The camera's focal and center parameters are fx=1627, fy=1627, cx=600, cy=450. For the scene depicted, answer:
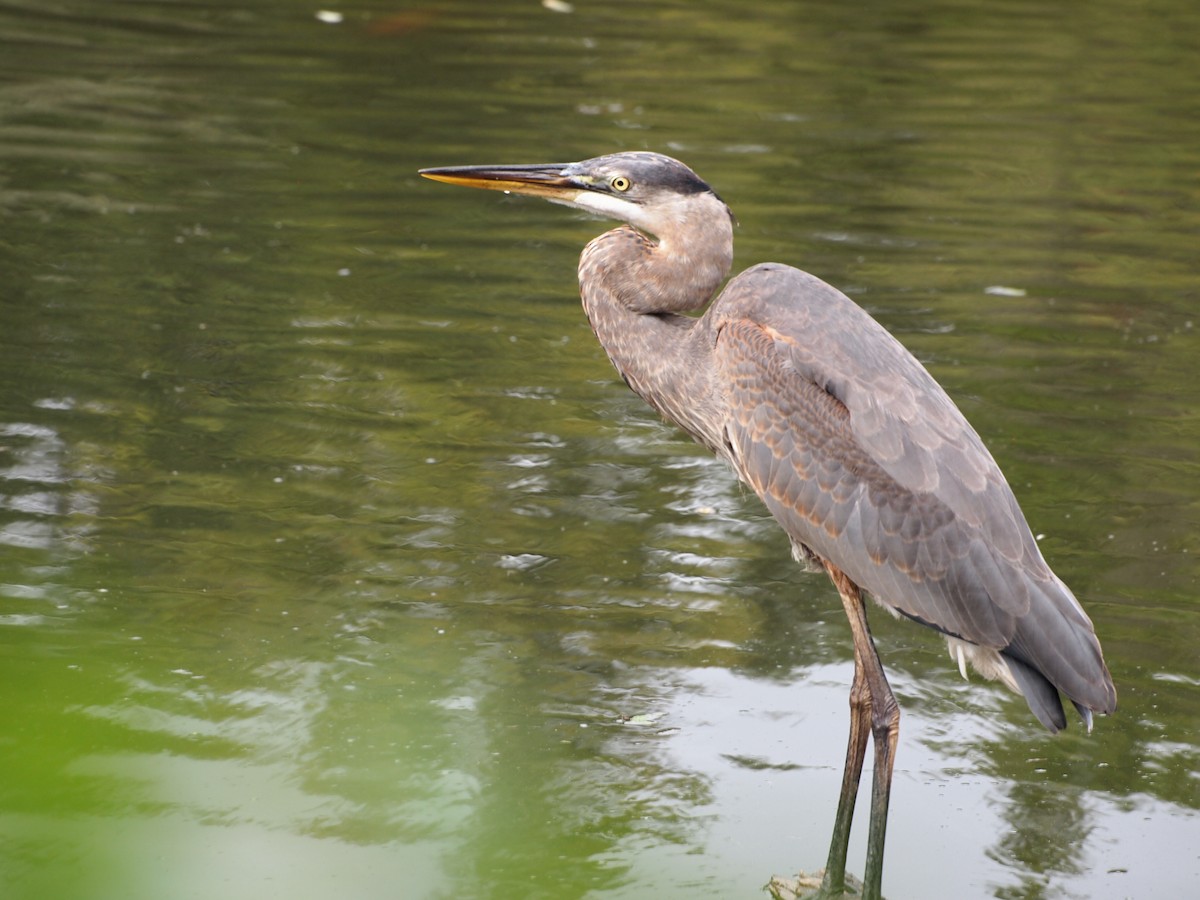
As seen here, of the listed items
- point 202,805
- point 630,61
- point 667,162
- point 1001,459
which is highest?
point 630,61

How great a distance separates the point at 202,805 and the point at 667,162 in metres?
2.18

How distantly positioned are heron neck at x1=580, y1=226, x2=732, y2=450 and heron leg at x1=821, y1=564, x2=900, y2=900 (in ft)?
2.48

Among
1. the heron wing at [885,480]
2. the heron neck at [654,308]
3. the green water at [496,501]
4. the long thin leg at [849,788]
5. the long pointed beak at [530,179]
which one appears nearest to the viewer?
the heron wing at [885,480]

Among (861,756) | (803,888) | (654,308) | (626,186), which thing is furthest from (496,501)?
(803,888)

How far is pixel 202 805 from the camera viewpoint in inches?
171

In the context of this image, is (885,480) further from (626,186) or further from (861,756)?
(626,186)

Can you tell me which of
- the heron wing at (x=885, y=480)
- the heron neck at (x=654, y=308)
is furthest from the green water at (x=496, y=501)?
the heron neck at (x=654, y=308)

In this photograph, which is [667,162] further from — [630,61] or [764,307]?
[630,61]

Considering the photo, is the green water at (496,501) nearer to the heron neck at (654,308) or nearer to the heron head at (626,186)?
the heron neck at (654,308)

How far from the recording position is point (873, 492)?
4.11 m

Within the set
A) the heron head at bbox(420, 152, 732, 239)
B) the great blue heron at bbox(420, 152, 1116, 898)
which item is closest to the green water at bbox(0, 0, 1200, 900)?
the great blue heron at bbox(420, 152, 1116, 898)

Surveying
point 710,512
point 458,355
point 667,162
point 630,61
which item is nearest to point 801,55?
point 630,61

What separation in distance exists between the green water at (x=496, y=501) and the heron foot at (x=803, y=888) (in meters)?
0.09

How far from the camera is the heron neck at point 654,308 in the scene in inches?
179
